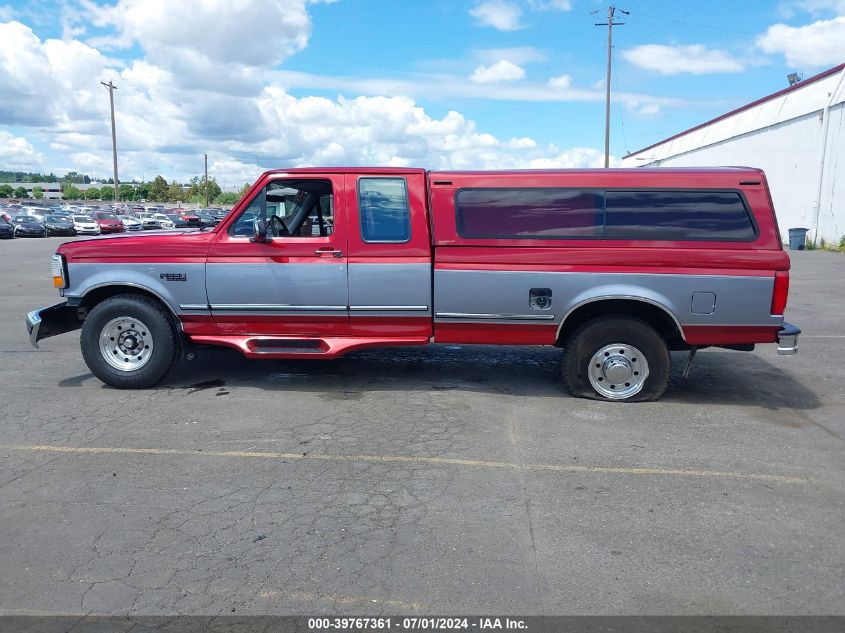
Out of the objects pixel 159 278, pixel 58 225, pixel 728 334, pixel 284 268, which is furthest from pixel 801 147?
pixel 58 225

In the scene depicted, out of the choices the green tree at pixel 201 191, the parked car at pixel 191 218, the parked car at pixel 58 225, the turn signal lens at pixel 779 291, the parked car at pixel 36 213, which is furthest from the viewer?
the green tree at pixel 201 191

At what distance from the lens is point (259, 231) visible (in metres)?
6.13

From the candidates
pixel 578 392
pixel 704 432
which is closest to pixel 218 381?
pixel 578 392

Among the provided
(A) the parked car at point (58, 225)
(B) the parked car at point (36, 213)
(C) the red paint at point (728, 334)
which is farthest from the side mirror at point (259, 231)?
(B) the parked car at point (36, 213)

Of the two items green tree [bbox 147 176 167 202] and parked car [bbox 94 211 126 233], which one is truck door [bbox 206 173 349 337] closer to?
parked car [bbox 94 211 126 233]

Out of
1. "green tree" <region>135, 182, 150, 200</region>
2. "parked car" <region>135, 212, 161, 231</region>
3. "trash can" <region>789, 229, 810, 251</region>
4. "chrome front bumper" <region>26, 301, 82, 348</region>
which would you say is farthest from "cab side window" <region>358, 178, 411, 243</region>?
"green tree" <region>135, 182, 150, 200</region>

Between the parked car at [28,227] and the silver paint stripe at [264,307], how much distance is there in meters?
40.2

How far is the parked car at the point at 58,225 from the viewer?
41.3 m

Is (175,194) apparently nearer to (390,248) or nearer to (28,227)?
(28,227)

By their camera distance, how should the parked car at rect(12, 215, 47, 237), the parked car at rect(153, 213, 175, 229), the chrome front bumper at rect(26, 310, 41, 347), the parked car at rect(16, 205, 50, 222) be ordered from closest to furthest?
the chrome front bumper at rect(26, 310, 41, 347) < the parked car at rect(12, 215, 47, 237) < the parked car at rect(16, 205, 50, 222) < the parked car at rect(153, 213, 175, 229)

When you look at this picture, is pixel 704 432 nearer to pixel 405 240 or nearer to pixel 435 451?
pixel 435 451

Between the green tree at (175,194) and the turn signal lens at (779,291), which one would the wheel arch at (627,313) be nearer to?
the turn signal lens at (779,291)

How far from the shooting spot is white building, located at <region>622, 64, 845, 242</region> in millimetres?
24250

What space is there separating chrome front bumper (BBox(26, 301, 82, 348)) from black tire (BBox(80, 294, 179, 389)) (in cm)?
41
